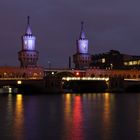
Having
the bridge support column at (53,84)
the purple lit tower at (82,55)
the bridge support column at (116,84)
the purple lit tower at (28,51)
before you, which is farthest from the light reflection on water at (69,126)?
the purple lit tower at (82,55)

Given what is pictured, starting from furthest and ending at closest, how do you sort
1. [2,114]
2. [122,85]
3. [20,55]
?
[20,55] → [122,85] → [2,114]

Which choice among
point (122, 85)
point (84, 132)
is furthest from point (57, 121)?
point (122, 85)

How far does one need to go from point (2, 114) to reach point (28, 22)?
107758 millimetres

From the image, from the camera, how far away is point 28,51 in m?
158

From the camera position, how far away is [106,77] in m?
150

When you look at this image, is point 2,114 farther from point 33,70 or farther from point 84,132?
point 33,70

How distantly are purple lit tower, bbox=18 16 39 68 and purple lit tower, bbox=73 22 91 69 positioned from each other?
652 inches

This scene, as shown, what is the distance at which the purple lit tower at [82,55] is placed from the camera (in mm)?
169500

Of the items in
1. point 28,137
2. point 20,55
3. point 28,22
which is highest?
point 28,22

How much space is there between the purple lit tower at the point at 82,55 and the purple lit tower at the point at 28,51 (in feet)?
54.4

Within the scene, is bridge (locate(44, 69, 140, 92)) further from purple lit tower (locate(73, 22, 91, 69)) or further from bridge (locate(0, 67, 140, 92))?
purple lit tower (locate(73, 22, 91, 69))

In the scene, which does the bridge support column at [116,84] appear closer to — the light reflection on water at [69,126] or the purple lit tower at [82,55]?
the purple lit tower at [82,55]

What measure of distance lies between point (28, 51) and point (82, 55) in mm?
21030

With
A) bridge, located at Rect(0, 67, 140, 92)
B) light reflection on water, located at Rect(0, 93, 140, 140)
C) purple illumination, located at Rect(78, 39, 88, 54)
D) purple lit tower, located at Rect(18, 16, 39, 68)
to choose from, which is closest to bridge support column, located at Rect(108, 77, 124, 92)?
bridge, located at Rect(0, 67, 140, 92)
